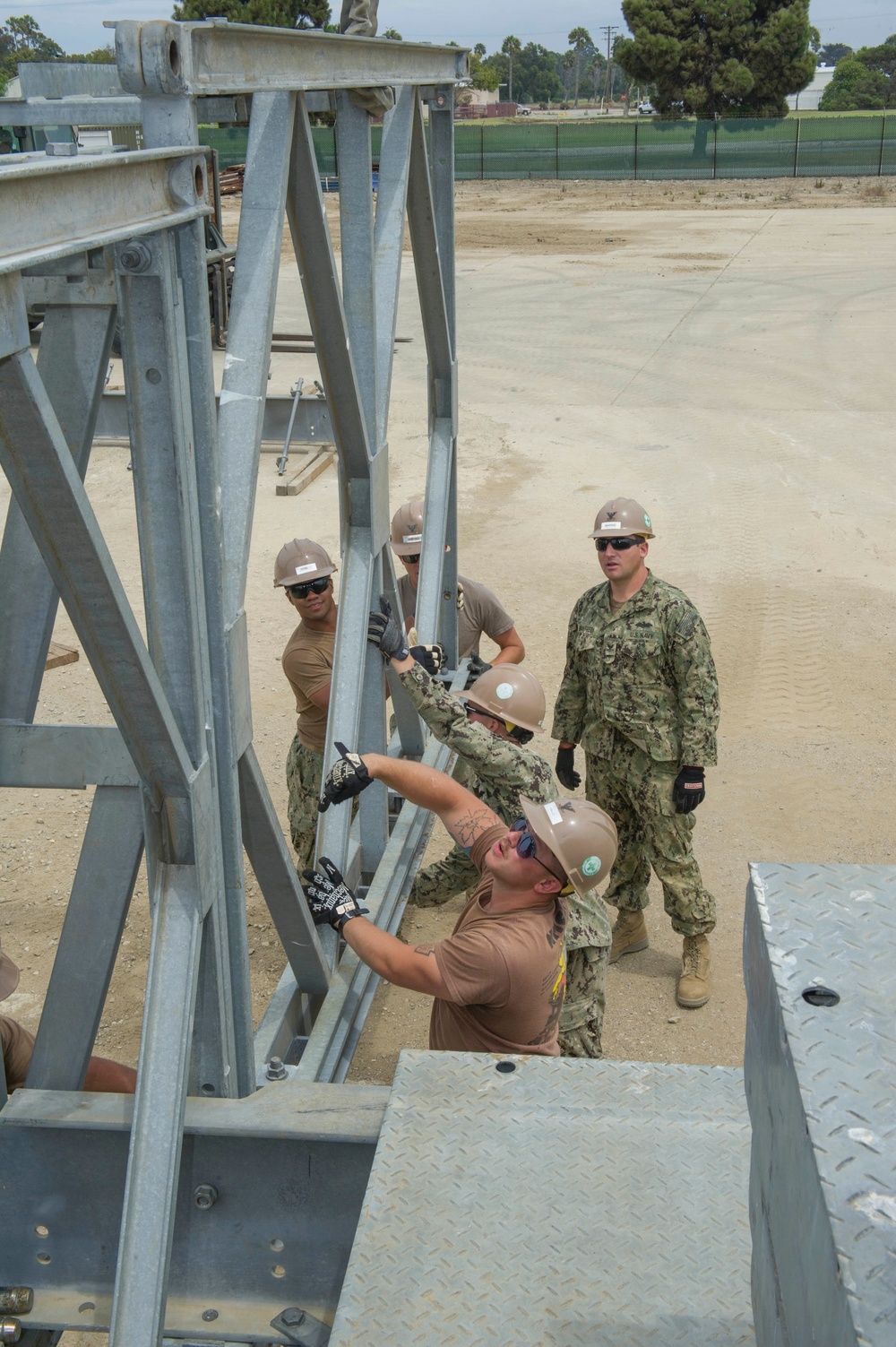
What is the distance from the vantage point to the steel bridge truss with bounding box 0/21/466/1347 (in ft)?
7.35

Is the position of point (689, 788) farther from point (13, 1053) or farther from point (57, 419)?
point (57, 419)

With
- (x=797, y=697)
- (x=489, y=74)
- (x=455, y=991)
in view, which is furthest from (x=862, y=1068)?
(x=489, y=74)

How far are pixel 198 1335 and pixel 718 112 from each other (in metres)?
49.6

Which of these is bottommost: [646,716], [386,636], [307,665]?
[646,716]

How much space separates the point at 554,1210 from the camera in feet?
6.38

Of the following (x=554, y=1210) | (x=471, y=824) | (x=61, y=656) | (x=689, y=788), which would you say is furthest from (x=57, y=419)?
(x=61, y=656)

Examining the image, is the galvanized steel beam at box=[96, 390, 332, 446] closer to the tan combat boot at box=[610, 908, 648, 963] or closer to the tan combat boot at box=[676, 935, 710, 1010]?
the tan combat boot at box=[610, 908, 648, 963]

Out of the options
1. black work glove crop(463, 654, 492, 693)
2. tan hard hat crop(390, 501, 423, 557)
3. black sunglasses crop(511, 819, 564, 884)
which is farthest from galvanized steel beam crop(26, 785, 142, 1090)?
black work glove crop(463, 654, 492, 693)

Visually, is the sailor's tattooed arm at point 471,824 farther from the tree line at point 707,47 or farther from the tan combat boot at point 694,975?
the tree line at point 707,47

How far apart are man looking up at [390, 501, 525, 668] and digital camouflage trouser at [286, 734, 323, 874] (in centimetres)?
85

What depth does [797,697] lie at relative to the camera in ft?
24.7

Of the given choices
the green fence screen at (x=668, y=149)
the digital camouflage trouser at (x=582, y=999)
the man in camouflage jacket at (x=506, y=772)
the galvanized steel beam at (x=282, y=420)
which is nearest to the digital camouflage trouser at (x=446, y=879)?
the man in camouflage jacket at (x=506, y=772)

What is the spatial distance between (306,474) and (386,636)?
24.5 feet

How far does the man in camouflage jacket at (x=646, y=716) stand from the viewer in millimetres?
4988
